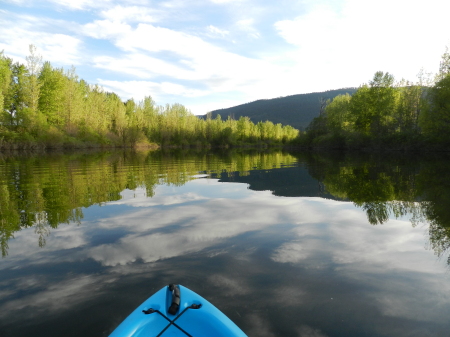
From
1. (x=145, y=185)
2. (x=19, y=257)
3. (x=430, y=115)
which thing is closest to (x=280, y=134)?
(x=430, y=115)

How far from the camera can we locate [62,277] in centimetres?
385

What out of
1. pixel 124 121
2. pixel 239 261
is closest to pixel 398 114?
pixel 239 261

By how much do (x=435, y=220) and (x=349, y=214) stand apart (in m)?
1.92

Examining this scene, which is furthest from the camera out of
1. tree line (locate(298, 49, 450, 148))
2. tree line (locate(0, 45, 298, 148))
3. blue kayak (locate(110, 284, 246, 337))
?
tree line (locate(0, 45, 298, 148))

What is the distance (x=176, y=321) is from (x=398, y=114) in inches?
1897

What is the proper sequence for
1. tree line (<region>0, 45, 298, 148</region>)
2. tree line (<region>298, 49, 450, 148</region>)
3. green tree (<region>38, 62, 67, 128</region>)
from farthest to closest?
1. green tree (<region>38, 62, 67, 128</region>)
2. tree line (<region>0, 45, 298, 148</region>)
3. tree line (<region>298, 49, 450, 148</region>)

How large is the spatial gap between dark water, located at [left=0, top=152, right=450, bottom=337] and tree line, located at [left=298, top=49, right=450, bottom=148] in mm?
29094

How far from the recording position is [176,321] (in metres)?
2.30

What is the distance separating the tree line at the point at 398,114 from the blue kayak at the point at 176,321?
124 feet

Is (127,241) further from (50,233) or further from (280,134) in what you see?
(280,134)

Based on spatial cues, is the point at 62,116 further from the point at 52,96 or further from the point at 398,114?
the point at 398,114

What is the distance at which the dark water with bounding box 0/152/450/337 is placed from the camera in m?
2.97

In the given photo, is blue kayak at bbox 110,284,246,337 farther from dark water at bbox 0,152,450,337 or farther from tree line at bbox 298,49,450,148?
tree line at bbox 298,49,450,148

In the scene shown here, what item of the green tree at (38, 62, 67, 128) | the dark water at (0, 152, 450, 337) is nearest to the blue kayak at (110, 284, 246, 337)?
the dark water at (0, 152, 450, 337)
